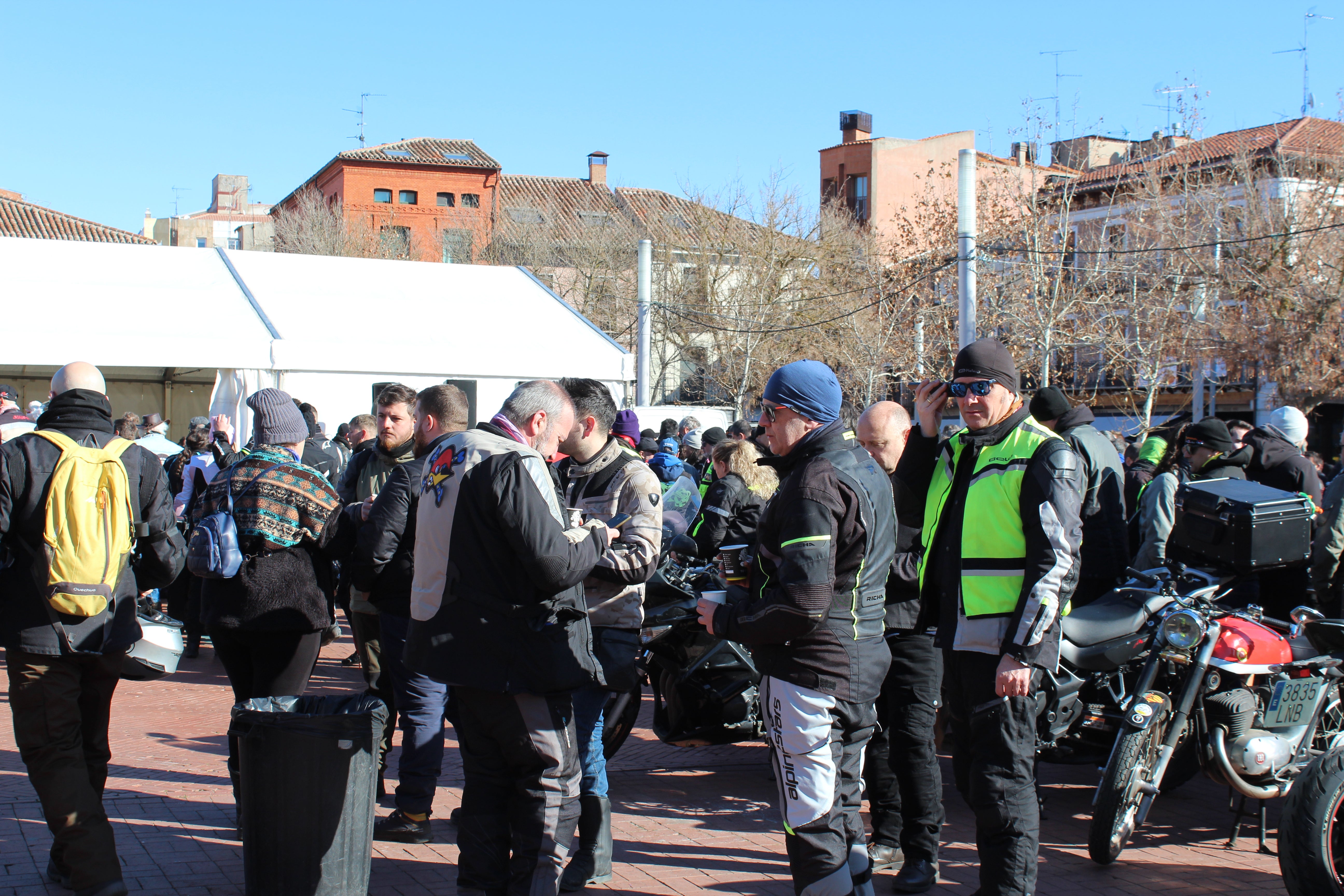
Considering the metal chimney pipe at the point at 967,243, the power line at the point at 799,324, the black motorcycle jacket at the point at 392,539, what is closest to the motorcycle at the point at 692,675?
the black motorcycle jacket at the point at 392,539

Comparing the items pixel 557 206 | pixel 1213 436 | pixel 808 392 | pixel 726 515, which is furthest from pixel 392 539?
pixel 557 206

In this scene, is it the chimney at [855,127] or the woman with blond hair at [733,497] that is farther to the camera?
the chimney at [855,127]

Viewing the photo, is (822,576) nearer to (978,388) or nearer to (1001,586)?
(1001,586)

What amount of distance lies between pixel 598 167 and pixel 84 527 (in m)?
55.7

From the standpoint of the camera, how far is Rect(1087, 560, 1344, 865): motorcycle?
4465 mm

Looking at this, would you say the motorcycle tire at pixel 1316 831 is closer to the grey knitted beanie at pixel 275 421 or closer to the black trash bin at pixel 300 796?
the black trash bin at pixel 300 796

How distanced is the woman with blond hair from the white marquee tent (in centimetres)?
596

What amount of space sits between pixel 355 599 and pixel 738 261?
2987 centimetres

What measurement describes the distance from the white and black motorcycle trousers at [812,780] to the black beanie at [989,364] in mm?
1186

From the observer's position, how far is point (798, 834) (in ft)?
11.4

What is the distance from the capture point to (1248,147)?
86.5 ft

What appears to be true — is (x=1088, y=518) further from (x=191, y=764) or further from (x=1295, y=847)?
(x=191, y=764)

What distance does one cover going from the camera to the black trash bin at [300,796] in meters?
3.78

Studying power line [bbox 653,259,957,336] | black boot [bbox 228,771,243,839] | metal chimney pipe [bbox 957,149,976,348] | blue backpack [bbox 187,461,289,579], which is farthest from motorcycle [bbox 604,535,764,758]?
power line [bbox 653,259,957,336]
